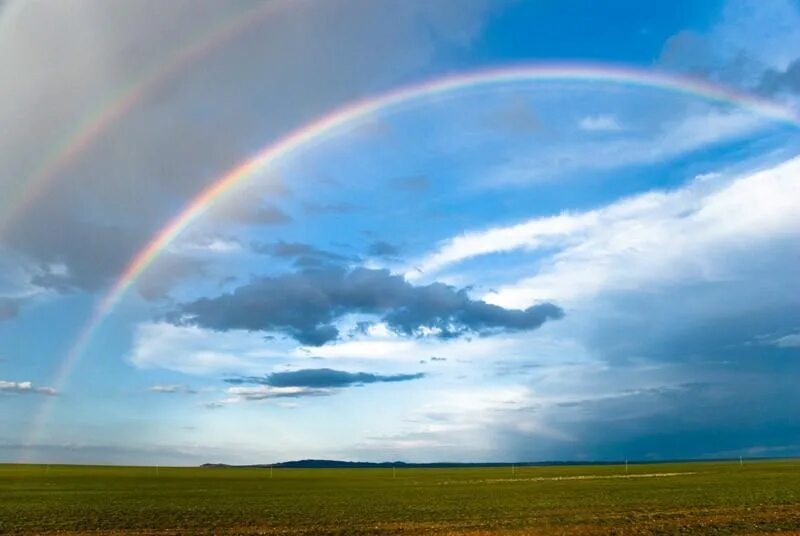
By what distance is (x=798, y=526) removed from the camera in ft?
116

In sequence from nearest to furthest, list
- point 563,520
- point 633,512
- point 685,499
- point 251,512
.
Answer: point 563,520 < point 633,512 < point 251,512 < point 685,499

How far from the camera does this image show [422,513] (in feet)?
158

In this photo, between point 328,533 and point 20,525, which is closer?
point 328,533

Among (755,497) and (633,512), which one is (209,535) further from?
(755,497)

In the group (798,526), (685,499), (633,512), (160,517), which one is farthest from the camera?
(685,499)

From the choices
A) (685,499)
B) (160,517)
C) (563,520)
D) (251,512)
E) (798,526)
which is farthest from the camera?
(685,499)

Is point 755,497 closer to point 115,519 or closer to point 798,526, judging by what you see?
point 798,526

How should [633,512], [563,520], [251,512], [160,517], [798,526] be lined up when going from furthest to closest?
1. [251,512]
2. [160,517]
3. [633,512]
4. [563,520]
5. [798,526]

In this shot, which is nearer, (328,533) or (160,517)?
(328,533)

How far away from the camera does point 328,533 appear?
123 ft

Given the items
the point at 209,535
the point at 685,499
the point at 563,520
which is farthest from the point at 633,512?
the point at 209,535

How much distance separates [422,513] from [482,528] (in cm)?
1157

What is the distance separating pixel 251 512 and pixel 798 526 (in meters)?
35.4

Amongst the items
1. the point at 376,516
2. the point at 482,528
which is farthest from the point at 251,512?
the point at 482,528
